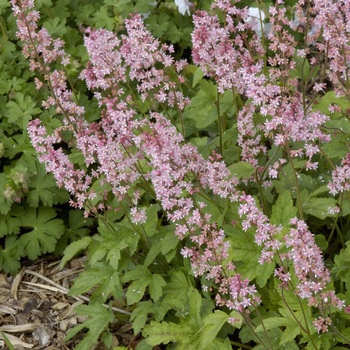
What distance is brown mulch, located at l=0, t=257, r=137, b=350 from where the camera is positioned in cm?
385

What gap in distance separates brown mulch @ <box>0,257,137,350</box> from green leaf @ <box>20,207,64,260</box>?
15 cm

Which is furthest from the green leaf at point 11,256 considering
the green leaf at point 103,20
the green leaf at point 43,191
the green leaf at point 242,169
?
the green leaf at point 242,169

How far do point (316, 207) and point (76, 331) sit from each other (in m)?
1.42

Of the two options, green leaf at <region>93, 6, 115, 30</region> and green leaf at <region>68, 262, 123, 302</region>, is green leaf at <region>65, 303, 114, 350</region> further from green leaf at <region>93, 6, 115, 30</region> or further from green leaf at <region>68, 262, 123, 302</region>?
green leaf at <region>93, 6, 115, 30</region>

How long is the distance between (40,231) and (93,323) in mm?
942

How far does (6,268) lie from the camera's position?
427 centimetres

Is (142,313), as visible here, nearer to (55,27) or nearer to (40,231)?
(40,231)

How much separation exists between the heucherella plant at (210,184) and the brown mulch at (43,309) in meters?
0.33

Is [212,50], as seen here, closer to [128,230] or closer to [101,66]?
[101,66]

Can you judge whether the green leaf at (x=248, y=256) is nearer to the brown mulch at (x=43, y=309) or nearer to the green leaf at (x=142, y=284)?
the green leaf at (x=142, y=284)

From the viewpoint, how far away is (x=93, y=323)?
354cm

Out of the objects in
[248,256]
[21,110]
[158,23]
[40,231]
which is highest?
[158,23]

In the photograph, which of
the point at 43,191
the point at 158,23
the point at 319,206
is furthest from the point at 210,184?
the point at 158,23

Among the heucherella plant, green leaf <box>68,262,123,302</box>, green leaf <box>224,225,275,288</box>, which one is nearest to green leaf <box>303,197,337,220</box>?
the heucherella plant
